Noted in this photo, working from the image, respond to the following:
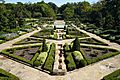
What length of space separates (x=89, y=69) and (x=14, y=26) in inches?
1821

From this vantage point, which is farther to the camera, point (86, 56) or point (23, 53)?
point (23, 53)

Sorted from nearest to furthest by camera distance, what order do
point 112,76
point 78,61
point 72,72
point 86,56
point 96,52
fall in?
point 112,76
point 72,72
point 78,61
point 86,56
point 96,52

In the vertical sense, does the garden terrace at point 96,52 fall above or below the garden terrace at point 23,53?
below

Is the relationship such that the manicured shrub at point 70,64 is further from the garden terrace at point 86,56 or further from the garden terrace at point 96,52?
the garden terrace at point 96,52

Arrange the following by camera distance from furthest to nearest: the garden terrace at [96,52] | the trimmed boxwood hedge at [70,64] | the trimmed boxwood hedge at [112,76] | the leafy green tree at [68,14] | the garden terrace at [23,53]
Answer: the leafy green tree at [68,14] → the garden terrace at [96,52] → the garden terrace at [23,53] → the trimmed boxwood hedge at [70,64] → the trimmed boxwood hedge at [112,76]

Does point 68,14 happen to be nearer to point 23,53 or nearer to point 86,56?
point 23,53

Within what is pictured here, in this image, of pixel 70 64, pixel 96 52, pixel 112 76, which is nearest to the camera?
pixel 112 76

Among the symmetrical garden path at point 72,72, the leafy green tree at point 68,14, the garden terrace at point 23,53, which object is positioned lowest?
the symmetrical garden path at point 72,72

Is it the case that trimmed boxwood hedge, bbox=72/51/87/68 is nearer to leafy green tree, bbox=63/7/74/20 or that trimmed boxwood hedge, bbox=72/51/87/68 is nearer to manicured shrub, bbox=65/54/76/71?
manicured shrub, bbox=65/54/76/71

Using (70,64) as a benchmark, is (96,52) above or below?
below

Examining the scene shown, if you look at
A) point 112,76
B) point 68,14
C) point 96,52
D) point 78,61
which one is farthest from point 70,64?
point 68,14

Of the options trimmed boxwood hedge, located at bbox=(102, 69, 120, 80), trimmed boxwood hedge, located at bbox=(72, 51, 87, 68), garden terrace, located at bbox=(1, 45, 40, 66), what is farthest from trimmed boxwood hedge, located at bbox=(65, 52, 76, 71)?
garden terrace, located at bbox=(1, 45, 40, 66)

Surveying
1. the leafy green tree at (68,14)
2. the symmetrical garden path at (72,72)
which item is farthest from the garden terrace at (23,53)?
the leafy green tree at (68,14)

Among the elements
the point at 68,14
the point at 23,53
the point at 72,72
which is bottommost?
the point at 72,72
